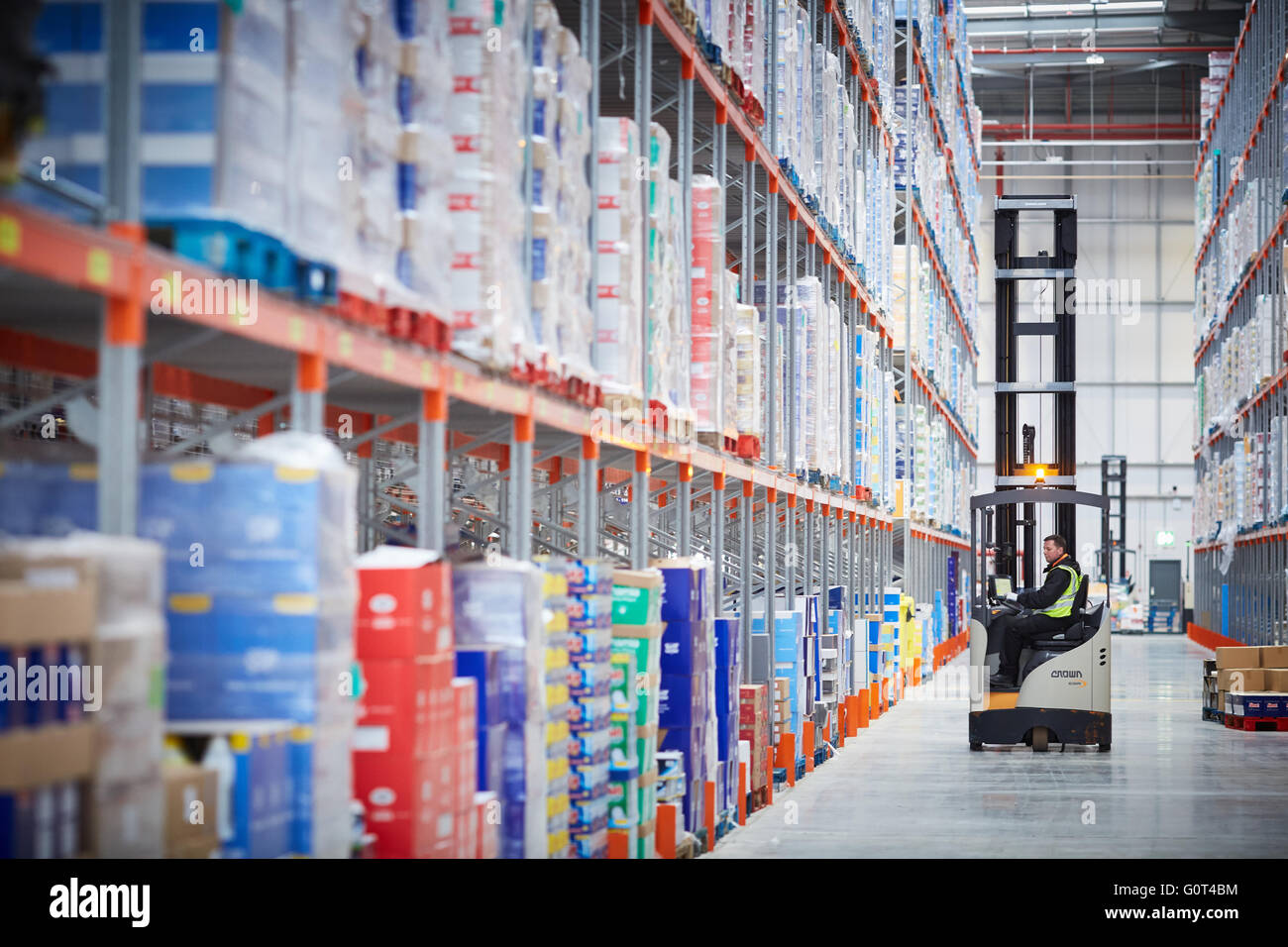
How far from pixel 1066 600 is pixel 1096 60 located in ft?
75.1

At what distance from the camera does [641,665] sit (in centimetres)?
646

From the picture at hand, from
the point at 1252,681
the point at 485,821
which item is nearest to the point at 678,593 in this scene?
the point at 485,821

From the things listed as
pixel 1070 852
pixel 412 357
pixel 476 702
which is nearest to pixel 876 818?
pixel 1070 852

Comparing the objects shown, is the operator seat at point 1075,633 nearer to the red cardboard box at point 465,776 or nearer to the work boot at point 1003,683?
the work boot at point 1003,683

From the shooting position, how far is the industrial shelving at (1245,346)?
19734mm

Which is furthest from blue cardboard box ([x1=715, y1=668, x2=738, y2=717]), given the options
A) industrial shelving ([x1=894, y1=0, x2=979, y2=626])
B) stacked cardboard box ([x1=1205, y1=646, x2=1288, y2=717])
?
industrial shelving ([x1=894, y1=0, x2=979, y2=626])

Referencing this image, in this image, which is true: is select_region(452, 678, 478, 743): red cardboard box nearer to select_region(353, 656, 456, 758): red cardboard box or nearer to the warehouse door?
select_region(353, 656, 456, 758): red cardboard box

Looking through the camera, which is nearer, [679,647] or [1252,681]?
[679,647]

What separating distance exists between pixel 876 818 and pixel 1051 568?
158 inches

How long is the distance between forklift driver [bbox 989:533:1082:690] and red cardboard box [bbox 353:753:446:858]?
8.87 metres

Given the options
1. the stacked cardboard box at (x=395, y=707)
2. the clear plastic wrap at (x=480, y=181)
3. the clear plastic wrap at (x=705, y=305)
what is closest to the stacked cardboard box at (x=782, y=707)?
→ the clear plastic wrap at (x=705, y=305)

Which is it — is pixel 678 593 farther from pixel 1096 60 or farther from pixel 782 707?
pixel 1096 60

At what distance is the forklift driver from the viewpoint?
12.3m

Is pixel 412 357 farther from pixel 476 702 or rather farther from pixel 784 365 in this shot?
pixel 784 365
